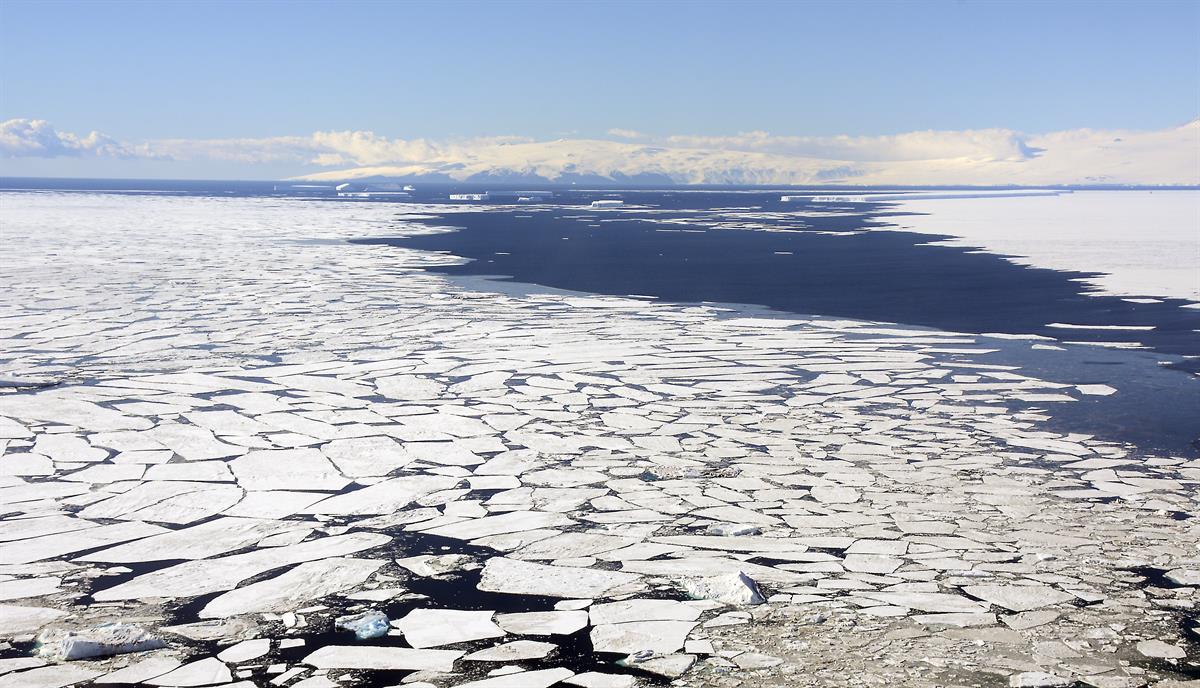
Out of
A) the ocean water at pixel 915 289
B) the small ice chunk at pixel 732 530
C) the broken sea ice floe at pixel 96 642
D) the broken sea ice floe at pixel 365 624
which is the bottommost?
the broken sea ice floe at pixel 365 624

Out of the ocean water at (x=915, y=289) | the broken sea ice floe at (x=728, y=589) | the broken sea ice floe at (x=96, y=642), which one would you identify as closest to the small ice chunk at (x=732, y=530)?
the broken sea ice floe at (x=728, y=589)

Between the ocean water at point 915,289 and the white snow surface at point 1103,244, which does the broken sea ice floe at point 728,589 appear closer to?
the ocean water at point 915,289

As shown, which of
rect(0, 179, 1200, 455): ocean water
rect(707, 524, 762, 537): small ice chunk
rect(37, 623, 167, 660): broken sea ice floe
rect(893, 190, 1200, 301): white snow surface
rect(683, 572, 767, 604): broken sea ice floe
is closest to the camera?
rect(37, 623, 167, 660): broken sea ice floe

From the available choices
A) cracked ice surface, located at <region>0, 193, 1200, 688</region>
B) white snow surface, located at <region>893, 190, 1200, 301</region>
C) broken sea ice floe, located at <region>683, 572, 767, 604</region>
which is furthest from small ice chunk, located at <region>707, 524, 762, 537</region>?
white snow surface, located at <region>893, 190, 1200, 301</region>

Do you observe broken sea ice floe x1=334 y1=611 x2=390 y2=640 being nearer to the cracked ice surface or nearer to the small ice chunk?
the cracked ice surface

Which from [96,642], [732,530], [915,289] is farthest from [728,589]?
[915,289]

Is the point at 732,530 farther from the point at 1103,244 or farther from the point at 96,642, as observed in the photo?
the point at 1103,244
